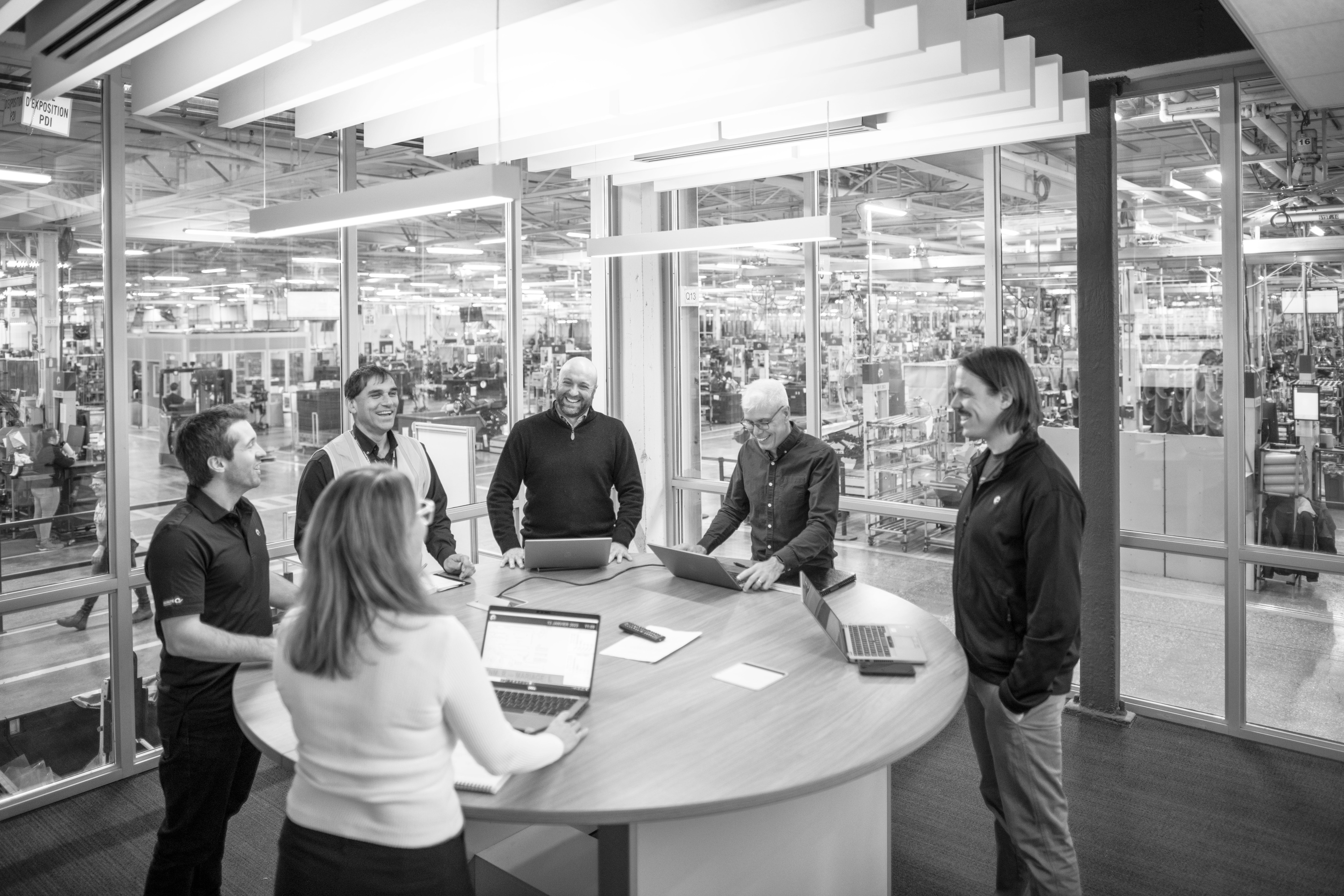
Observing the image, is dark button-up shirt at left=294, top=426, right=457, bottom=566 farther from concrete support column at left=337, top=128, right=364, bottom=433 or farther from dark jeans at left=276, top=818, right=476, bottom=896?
dark jeans at left=276, top=818, right=476, bottom=896

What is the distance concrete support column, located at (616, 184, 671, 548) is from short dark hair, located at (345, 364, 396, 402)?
3101mm

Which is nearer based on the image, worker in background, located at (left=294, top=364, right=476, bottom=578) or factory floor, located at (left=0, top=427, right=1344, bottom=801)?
worker in background, located at (left=294, top=364, right=476, bottom=578)

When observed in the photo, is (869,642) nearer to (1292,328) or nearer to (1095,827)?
(1095,827)

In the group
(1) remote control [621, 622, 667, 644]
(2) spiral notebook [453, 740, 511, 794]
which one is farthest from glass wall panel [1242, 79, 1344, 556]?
(2) spiral notebook [453, 740, 511, 794]

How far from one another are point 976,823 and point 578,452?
7.65 ft

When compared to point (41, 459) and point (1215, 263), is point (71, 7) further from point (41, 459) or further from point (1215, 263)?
point (1215, 263)

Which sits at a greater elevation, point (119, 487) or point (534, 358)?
point (534, 358)

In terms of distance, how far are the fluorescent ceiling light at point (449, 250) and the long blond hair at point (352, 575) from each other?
515cm

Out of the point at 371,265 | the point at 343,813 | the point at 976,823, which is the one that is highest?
the point at 371,265

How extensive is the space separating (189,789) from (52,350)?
2662 millimetres

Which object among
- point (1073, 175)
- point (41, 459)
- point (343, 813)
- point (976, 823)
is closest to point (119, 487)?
point (41, 459)

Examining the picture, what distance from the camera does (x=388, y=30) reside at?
3447mm

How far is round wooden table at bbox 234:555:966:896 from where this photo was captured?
6.69 ft

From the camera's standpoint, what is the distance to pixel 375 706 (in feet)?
5.52
